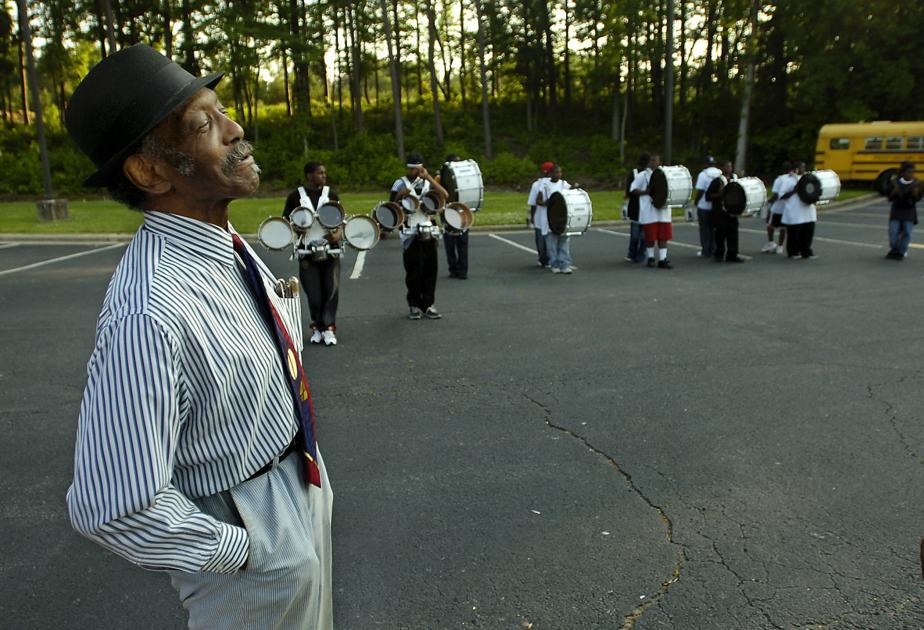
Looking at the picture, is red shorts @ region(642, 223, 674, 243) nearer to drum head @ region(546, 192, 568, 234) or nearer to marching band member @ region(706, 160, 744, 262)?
marching band member @ region(706, 160, 744, 262)

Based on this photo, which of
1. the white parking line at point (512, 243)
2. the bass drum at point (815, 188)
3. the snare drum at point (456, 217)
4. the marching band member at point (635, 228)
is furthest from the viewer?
the white parking line at point (512, 243)

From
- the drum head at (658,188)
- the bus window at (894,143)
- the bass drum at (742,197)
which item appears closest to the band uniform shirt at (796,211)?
the bass drum at (742,197)

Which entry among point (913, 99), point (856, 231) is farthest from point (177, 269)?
point (913, 99)

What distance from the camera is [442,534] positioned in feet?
12.3

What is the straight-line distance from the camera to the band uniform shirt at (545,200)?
12406 millimetres

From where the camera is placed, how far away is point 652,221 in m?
12.5

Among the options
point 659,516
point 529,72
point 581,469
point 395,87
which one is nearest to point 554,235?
point 581,469

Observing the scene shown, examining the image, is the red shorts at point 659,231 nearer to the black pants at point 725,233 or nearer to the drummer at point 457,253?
the black pants at point 725,233

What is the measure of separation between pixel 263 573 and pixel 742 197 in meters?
12.7

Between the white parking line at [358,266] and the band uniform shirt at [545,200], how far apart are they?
3157mm

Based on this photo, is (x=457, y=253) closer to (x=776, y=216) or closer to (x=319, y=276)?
(x=319, y=276)

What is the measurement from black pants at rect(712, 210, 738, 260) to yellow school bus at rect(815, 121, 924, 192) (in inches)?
814

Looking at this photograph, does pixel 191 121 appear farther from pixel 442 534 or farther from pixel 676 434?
pixel 676 434

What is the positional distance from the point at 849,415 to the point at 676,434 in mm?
1371
